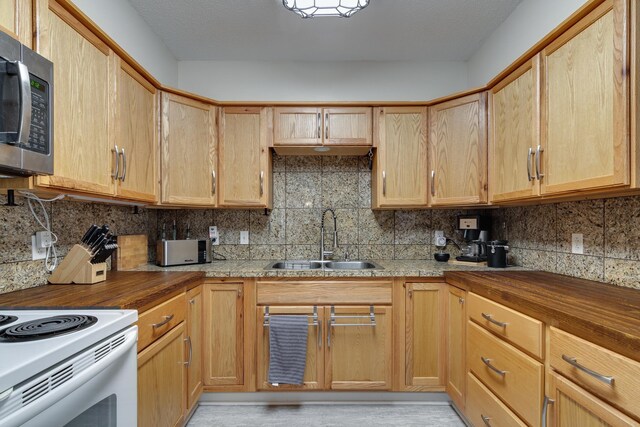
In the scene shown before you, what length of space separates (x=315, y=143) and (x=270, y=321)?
131 centimetres

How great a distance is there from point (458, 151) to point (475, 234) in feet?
2.27

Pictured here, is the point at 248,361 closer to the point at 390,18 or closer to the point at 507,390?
the point at 507,390

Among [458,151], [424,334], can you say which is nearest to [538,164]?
[458,151]

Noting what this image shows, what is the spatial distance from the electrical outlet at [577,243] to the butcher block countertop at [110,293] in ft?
7.14

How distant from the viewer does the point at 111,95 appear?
164 centimetres

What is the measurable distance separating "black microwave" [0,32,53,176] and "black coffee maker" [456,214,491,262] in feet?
8.19

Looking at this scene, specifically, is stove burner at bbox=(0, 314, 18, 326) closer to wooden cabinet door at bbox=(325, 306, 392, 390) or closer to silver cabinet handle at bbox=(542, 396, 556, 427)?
wooden cabinet door at bbox=(325, 306, 392, 390)

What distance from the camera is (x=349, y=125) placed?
246 centimetres

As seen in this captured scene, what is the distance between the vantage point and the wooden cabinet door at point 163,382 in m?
1.37

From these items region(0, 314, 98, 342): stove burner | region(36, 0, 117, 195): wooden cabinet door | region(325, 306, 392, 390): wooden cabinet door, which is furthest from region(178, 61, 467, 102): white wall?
region(0, 314, 98, 342): stove burner

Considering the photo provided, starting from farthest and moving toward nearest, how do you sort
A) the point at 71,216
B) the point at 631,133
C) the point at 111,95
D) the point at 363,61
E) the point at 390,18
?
1. the point at 363,61
2. the point at 390,18
3. the point at 71,216
4. the point at 111,95
5. the point at 631,133

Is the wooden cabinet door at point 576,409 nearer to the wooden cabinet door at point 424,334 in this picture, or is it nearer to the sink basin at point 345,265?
the wooden cabinet door at point 424,334

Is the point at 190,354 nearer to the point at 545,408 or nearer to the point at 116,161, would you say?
the point at 116,161

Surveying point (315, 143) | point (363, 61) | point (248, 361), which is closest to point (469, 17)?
point (363, 61)
